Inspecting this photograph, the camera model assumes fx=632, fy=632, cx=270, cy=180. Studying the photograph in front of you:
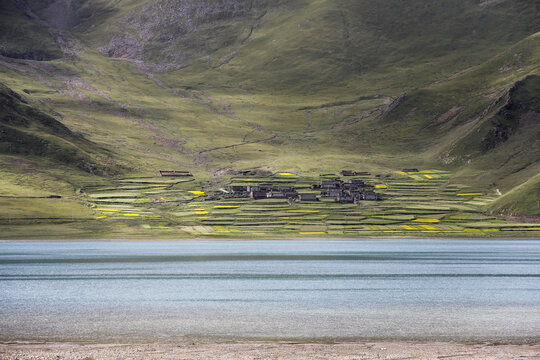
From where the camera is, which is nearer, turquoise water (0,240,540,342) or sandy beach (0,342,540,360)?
sandy beach (0,342,540,360)

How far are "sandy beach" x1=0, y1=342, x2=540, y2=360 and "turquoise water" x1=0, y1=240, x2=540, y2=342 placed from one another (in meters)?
2.79

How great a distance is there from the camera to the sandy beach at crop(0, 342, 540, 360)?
1757 inches

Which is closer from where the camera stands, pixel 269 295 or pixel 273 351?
pixel 273 351

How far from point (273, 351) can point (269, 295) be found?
3022 cm

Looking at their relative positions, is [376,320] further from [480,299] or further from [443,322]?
[480,299]

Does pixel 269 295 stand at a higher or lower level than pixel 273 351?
higher

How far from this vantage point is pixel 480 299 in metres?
72.9

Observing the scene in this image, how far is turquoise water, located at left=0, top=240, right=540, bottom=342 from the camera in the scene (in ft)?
178

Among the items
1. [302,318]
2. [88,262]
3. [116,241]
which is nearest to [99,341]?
[302,318]

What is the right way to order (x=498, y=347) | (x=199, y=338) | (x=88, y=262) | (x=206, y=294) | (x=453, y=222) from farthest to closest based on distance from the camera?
(x=453, y=222), (x=88, y=262), (x=206, y=294), (x=199, y=338), (x=498, y=347)

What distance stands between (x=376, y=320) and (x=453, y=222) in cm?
13910

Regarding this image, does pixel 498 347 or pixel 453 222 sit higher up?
pixel 453 222

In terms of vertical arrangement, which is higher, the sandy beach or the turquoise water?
the turquoise water

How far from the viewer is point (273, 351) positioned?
1838 inches
